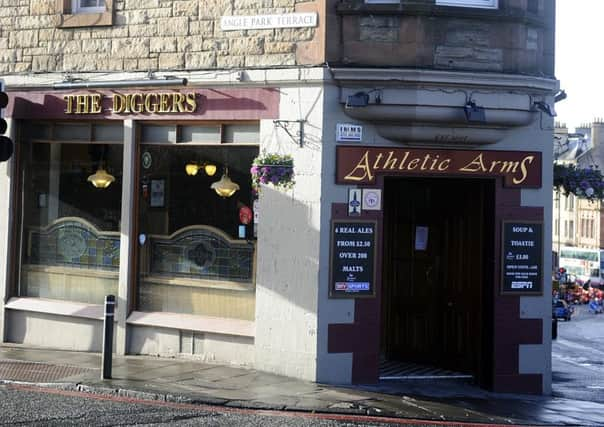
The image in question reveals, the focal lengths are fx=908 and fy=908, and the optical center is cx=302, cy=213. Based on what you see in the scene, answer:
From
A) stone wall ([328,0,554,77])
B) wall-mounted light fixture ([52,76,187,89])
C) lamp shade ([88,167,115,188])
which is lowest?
lamp shade ([88,167,115,188])

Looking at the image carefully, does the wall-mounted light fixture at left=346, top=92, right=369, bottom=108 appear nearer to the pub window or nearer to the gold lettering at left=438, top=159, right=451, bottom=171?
the gold lettering at left=438, top=159, right=451, bottom=171

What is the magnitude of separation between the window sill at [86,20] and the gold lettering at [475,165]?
18.1 ft

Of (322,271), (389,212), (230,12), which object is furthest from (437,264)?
(230,12)

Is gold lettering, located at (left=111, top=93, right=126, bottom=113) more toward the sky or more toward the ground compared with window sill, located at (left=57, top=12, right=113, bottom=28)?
more toward the ground

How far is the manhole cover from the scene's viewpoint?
11.0 m

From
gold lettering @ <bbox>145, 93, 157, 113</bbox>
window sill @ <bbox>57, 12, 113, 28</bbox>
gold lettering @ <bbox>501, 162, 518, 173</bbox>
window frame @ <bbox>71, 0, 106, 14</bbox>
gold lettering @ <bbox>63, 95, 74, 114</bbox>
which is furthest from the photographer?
window frame @ <bbox>71, 0, 106, 14</bbox>

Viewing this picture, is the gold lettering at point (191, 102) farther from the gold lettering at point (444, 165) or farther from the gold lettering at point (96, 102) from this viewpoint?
the gold lettering at point (444, 165)

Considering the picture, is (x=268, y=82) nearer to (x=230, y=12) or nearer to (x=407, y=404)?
(x=230, y=12)

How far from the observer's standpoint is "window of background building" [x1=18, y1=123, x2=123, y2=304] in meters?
13.5

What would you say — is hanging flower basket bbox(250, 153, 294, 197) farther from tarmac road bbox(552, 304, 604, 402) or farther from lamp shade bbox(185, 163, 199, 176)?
tarmac road bbox(552, 304, 604, 402)

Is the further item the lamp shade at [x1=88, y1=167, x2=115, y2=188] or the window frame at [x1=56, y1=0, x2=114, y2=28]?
the lamp shade at [x1=88, y1=167, x2=115, y2=188]

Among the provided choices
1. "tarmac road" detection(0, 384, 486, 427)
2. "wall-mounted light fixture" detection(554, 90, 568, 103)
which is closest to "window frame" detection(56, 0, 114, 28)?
"tarmac road" detection(0, 384, 486, 427)

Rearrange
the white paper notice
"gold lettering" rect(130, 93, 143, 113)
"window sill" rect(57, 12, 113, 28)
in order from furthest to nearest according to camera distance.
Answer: the white paper notice
"window sill" rect(57, 12, 113, 28)
"gold lettering" rect(130, 93, 143, 113)

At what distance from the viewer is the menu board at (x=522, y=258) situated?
12031 mm
